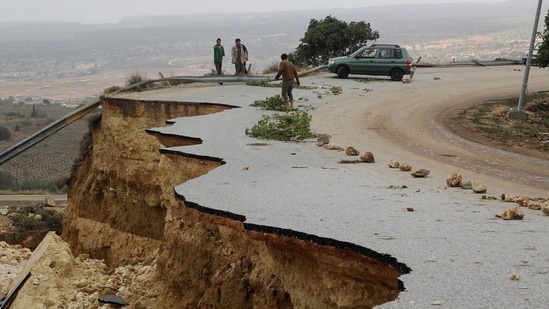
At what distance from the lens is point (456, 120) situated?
69.4 ft

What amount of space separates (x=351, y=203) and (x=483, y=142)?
8.75 metres

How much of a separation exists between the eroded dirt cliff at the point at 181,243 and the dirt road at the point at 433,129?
157 inches

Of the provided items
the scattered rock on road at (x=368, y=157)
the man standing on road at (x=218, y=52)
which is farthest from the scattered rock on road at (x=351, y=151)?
the man standing on road at (x=218, y=52)

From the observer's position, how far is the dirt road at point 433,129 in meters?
13.9

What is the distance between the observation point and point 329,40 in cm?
3991

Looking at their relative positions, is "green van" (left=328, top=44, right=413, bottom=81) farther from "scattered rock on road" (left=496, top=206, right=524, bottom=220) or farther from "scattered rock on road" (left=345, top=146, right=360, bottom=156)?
"scattered rock on road" (left=496, top=206, right=524, bottom=220)

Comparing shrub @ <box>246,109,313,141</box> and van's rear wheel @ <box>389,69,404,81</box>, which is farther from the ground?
shrub @ <box>246,109,313,141</box>

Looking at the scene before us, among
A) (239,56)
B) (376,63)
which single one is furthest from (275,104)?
(376,63)

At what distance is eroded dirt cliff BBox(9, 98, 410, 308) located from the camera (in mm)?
7984

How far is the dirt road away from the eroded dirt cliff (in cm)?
399

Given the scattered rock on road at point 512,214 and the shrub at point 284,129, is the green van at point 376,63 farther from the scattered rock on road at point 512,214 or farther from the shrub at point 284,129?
the scattered rock on road at point 512,214

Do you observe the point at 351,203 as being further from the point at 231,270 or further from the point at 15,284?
the point at 15,284

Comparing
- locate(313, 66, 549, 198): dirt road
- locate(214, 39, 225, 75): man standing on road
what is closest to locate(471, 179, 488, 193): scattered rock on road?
locate(313, 66, 549, 198): dirt road

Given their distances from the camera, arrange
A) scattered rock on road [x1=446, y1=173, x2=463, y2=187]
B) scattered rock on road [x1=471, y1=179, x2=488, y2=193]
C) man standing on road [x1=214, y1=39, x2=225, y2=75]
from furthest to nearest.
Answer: man standing on road [x1=214, y1=39, x2=225, y2=75] → scattered rock on road [x1=446, y1=173, x2=463, y2=187] → scattered rock on road [x1=471, y1=179, x2=488, y2=193]
